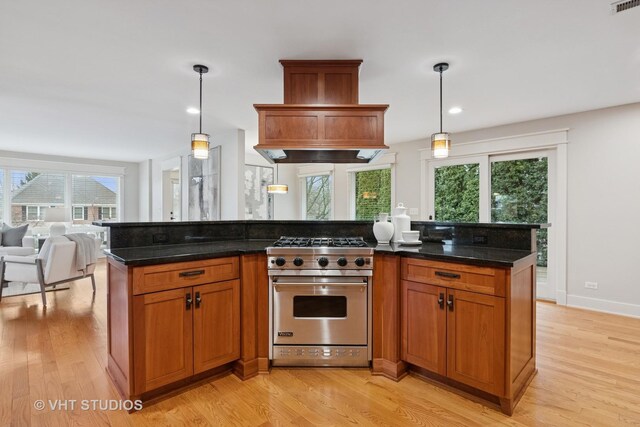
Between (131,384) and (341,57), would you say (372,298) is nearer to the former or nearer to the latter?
(131,384)

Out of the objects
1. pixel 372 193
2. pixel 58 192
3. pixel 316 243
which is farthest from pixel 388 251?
pixel 58 192

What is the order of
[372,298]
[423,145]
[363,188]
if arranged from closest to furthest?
1. [372,298]
2. [423,145]
3. [363,188]

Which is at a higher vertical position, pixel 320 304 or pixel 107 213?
pixel 107 213

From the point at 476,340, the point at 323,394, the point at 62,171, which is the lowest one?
the point at 323,394

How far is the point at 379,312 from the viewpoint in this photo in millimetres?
2332

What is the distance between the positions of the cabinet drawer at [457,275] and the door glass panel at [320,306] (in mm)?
530

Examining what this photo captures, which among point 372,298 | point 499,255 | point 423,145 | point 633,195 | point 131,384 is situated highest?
point 423,145

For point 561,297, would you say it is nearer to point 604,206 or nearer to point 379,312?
point 604,206

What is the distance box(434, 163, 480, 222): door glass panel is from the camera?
16.3 feet

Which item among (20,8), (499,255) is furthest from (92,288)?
(499,255)

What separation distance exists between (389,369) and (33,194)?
8049 millimetres

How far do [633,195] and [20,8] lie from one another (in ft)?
19.1

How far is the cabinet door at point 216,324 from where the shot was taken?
2.12m

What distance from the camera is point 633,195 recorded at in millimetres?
3635
